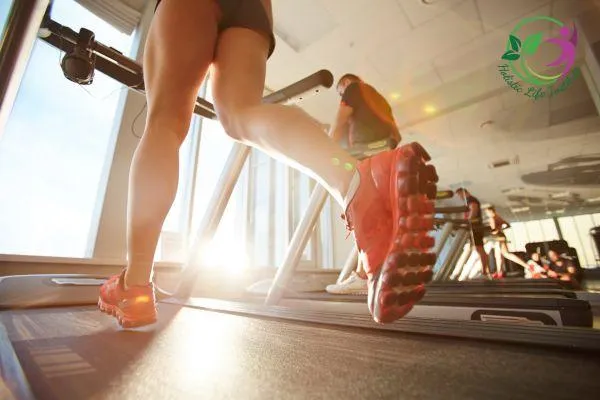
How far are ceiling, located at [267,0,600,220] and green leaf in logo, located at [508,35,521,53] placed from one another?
9 centimetres

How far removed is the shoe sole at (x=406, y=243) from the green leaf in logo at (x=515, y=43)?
15.2 feet

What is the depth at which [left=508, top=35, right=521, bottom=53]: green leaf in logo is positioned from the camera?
13.1 feet

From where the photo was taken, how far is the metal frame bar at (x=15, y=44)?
0.61m

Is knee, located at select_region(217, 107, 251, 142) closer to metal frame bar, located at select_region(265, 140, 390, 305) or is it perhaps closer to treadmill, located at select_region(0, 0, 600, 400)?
treadmill, located at select_region(0, 0, 600, 400)

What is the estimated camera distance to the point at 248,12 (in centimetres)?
90

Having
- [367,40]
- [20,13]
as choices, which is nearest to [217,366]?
[20,13]

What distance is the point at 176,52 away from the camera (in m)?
0.80

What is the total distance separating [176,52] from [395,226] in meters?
0.70

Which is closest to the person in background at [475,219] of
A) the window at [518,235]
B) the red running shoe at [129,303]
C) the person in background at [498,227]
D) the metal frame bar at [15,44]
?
the person in background at [498,227]

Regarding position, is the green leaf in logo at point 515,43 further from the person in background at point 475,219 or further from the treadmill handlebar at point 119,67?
the treadmill handlebar at point 119,67

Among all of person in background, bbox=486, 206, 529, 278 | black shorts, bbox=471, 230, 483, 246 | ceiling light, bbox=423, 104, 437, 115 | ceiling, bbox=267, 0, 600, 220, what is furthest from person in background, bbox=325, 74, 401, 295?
person in background, bbox=486, 206, 529, 278

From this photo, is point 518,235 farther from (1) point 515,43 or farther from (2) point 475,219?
(1) point 515,43

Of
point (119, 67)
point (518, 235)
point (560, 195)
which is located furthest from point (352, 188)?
point (518, 235)

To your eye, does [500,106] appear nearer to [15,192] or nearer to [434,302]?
[434,302]
